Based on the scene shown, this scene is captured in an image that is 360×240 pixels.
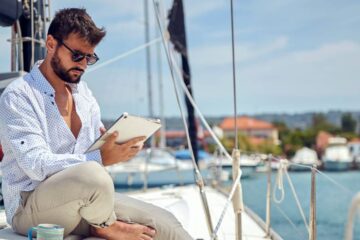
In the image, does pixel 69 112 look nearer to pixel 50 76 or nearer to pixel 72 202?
pixel 50 76

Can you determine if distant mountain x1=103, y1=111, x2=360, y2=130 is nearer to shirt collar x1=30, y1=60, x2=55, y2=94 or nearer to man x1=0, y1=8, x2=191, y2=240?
man x1=0, y1=8, x2=191, y2=240

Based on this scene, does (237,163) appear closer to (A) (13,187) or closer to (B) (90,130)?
(B) (90,130)

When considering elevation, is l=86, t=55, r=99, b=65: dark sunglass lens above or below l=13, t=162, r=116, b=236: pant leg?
above

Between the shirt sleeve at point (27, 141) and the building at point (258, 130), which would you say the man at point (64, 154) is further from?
the building at point (258, 130)

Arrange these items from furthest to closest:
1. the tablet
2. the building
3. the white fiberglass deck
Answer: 1. the building
2. the white fiberglass deck
3. the tablet

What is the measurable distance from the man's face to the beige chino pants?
322 millimetres

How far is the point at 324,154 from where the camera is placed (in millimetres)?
45344

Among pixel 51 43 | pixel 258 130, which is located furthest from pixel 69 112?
pixel 258 130

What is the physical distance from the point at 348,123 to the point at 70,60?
197 feet

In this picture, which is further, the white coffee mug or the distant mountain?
the distant mountain

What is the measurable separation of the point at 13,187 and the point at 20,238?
15cm

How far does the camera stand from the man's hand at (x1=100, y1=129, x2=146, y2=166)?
1.73 metres

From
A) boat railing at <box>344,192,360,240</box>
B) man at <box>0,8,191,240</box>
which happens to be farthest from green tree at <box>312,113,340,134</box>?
boat railing at <box>344,192,360,240</box>

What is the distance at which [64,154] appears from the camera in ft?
5.50
